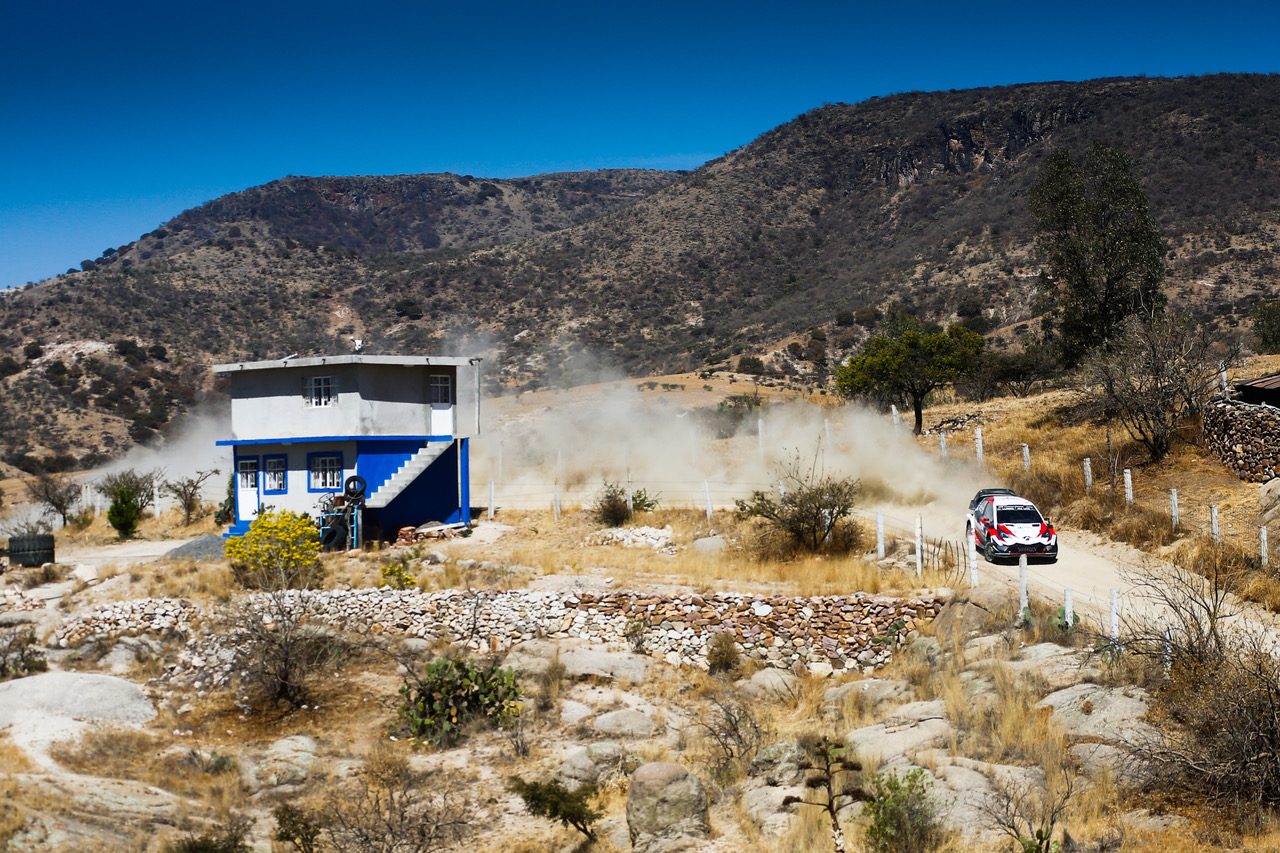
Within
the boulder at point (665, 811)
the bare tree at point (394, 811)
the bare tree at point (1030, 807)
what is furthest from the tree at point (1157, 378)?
the bare tree at point (394, 811)

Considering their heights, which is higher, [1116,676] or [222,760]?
[1116,676]

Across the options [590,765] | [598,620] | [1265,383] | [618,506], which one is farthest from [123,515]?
[1265,383]

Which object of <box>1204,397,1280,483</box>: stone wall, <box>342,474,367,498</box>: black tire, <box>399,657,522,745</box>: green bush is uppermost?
<box>1204,397,1280,483</box>: stone wall

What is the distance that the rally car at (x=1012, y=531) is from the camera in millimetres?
20969

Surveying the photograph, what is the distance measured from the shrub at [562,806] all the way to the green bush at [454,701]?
3839mm

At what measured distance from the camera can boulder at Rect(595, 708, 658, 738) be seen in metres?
15.2

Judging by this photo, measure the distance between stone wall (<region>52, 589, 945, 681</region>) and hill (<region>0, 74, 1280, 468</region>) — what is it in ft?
171

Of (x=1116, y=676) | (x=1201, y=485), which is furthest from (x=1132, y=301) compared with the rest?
(x=1116, y=676)

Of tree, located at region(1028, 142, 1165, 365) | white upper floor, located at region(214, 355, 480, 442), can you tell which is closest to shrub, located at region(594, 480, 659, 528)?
white upper floor, located at region(214, 355, 480, 442)

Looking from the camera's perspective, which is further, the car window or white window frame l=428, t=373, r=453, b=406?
white window frame l=428, t=373, r=453, b=406

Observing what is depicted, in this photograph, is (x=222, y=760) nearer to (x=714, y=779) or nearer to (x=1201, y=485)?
(x=714, y=779)

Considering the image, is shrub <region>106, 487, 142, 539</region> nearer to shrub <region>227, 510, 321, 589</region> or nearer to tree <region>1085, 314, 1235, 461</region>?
shrub <region>227, 510, 321, 589</region>

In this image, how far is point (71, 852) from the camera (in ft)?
33.5

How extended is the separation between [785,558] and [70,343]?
3406 inches
